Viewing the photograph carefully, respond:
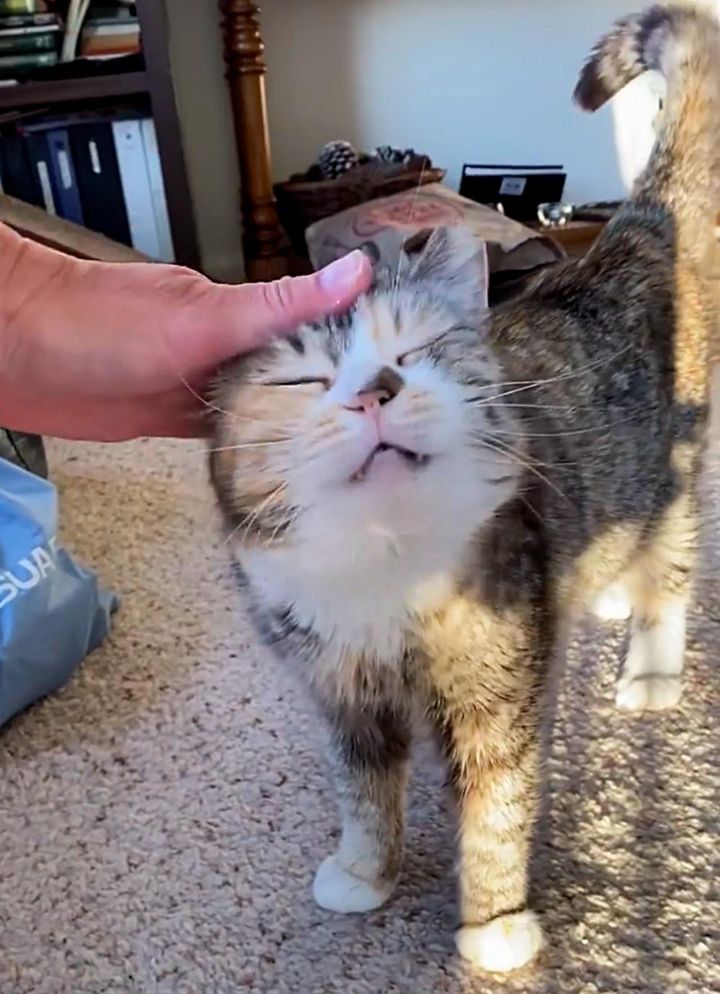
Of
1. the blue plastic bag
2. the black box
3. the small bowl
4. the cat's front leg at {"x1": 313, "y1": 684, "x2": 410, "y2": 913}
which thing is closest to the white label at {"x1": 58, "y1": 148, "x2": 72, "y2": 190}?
the black box

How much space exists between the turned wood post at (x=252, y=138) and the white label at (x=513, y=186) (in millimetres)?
492

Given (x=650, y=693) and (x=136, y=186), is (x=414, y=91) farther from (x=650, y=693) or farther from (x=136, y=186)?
(x=650, y=693)

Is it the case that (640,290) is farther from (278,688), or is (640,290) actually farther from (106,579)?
(106,579)

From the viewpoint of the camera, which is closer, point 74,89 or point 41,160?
point 74,89

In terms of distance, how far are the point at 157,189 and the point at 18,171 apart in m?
0.29

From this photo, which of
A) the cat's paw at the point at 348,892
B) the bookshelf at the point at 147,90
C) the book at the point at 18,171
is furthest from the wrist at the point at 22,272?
the book at the point at 18,171

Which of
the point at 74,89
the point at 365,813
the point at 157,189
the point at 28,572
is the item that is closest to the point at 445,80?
the point at 157,189

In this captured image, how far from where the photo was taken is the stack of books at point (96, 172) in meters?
2.21

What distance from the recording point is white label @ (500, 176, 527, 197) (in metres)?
2.37

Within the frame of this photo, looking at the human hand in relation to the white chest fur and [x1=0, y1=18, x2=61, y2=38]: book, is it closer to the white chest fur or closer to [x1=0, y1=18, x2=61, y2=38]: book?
the white chest fur

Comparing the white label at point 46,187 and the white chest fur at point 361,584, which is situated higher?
the white chest fur at point 361,584

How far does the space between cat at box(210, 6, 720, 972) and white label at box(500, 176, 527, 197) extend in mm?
1335

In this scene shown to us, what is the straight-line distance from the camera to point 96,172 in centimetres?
224

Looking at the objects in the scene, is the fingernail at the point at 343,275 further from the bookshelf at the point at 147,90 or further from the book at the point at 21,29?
the book at the point at 21,29
